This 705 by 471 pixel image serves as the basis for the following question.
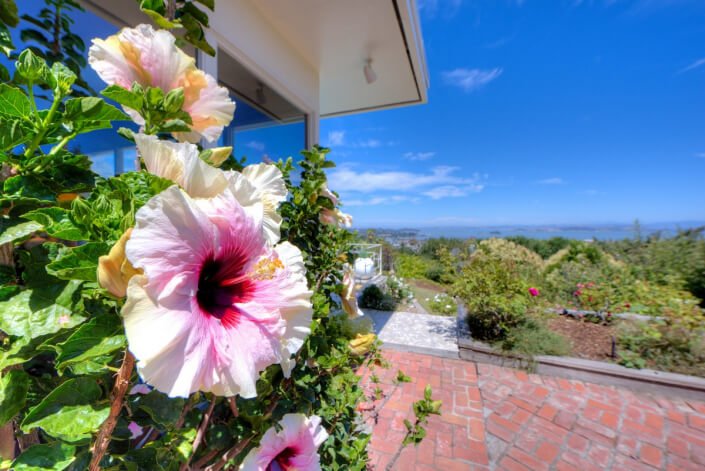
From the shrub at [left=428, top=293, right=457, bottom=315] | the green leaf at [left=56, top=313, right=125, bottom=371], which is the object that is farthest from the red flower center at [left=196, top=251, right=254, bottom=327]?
the shrub at [left=428, top=293, right=457, bottom=315]

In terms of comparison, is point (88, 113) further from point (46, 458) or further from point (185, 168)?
point (46, 458)

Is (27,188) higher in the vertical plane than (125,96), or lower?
lower

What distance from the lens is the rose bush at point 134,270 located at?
0.35 meters

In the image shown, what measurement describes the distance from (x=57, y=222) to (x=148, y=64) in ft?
1.08

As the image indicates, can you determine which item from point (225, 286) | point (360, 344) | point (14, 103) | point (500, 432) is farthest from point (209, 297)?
point (500, 432)

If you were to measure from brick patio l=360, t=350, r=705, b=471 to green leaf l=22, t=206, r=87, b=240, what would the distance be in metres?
2.15

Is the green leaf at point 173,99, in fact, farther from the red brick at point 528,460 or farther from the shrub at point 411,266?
the shrub at point 411,266

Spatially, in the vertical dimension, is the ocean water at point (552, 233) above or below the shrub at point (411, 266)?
above

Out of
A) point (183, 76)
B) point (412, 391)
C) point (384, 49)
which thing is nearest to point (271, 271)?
point (183, 76)

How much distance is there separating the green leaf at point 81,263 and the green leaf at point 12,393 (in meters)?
0.21

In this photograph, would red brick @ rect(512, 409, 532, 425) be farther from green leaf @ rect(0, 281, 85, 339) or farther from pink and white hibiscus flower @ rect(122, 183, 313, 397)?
green leaf @ rect(0, 281, 85, 339)

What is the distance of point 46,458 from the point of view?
412 millimetres

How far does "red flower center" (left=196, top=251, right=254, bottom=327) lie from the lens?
434 mm

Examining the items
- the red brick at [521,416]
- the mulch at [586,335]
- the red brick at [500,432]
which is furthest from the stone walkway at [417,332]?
the mulch at [586,335]
